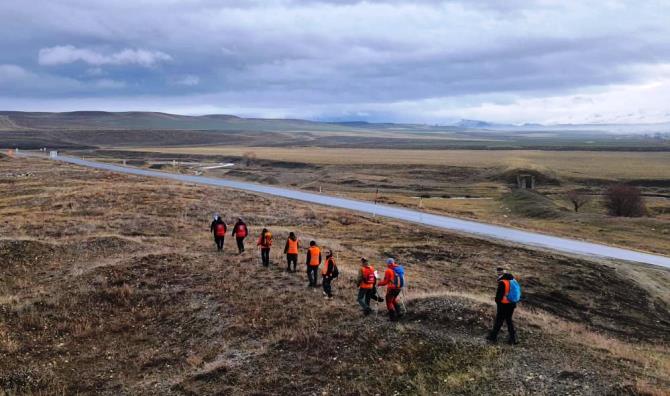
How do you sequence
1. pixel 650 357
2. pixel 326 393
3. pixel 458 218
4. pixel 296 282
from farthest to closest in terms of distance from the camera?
pixel 458 218
pixel 296 282
pixel 650 357
pixel 326 393

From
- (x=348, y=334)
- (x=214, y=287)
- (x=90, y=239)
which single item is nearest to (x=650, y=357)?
(x=348, y=334)

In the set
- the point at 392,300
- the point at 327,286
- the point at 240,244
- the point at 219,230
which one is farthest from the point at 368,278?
the point at 219,230

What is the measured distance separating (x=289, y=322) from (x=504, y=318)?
6.39m

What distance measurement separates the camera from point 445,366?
13766 mm

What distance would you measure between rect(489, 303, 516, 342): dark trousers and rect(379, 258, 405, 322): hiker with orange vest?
8.73ft

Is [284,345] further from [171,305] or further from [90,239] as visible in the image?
[90,239]

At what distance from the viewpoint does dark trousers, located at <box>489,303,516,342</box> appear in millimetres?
14273

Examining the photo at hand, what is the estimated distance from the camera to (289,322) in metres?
17.2

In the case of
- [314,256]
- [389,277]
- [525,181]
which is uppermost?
[389,277]

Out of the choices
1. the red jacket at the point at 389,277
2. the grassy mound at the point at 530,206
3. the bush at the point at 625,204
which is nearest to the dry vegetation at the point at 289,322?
the red jacket at the point at 389,277

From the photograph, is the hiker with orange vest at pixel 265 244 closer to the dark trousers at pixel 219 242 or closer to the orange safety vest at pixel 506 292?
the dark trousers at pixel 219 242

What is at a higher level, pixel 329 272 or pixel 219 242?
pixel 329 272

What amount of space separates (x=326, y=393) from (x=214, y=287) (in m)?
8.62

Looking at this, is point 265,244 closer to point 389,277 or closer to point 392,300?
point 392,300
